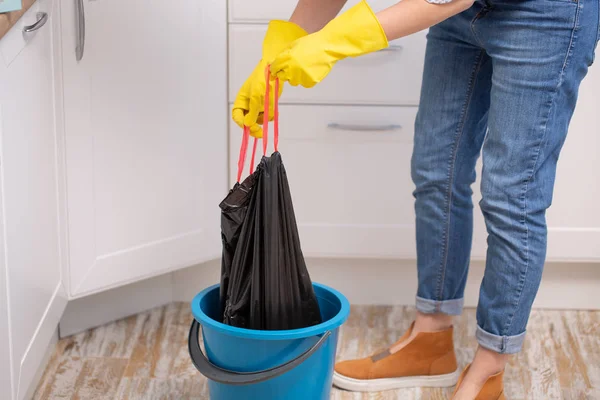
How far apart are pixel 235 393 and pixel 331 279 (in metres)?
0.76

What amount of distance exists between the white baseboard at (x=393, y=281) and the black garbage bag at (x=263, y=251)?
27.9 inches

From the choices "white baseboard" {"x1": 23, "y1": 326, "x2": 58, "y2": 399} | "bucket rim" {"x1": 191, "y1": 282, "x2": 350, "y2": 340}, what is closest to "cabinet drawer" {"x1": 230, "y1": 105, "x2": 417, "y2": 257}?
"white baseboard" {"x1": 23, "y1": 326, "x2": 58, "y2": 399}

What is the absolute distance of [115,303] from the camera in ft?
5.95

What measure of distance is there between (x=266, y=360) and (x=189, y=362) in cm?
49

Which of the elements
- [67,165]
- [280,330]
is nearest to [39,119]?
[67,165]

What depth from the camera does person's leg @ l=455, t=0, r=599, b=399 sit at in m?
1.18

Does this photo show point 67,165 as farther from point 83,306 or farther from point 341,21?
point 341,21

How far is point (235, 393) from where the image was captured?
1225 millimetres

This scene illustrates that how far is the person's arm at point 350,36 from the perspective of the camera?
1090mm

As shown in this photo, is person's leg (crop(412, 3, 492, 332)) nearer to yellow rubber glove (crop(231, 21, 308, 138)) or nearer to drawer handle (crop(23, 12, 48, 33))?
yellow rubber glove (crop(231, 21, 308, 138))

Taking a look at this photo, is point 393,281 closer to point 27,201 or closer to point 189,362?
point 189,362

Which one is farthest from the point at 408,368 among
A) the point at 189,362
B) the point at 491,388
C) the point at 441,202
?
the point at 189,362

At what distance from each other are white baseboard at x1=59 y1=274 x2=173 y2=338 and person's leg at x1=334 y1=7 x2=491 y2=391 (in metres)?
0.55

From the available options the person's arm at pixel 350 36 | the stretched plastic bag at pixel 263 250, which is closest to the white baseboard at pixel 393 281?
the stretched plastic bag at pixel 263 250
